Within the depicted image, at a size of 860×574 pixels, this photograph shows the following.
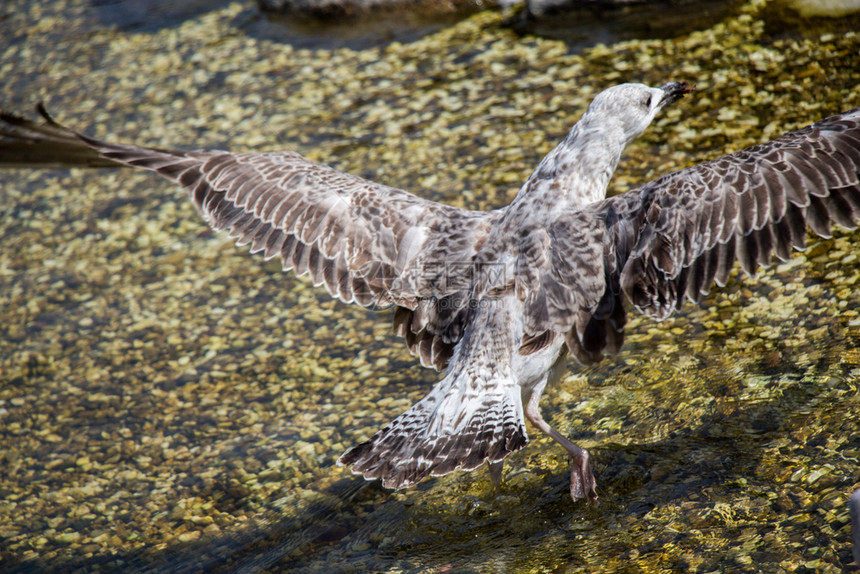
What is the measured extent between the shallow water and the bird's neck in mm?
1061

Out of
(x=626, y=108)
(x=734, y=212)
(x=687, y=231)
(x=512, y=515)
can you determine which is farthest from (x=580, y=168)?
(x=512, y=515)

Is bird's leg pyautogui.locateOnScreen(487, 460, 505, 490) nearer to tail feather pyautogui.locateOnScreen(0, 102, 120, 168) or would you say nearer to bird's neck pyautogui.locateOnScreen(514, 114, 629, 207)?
bird's neck pyautogui.locateOnScreen(514, 114, 629, 207)

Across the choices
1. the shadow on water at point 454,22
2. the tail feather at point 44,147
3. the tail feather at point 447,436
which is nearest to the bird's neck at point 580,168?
the tail feather at point 447,436

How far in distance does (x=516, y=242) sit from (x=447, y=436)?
3.50 ft

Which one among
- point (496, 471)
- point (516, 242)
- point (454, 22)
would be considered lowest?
point (496, 471)

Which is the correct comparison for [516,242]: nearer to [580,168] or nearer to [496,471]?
[580,168]

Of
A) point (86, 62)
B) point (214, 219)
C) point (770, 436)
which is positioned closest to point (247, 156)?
point (214, 219)

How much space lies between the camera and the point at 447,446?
11.9ft

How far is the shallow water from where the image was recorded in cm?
384

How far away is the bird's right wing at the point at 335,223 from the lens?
4301 millimetres

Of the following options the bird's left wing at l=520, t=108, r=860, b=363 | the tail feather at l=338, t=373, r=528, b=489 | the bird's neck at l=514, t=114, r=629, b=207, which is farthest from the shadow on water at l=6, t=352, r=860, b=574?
the bird's neck at l=514, t=114, r=629, b=207

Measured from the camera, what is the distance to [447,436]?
3660 millimetres

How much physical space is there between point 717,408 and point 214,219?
2.84 meters

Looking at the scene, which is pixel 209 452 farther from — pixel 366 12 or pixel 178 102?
pixel 366 12
